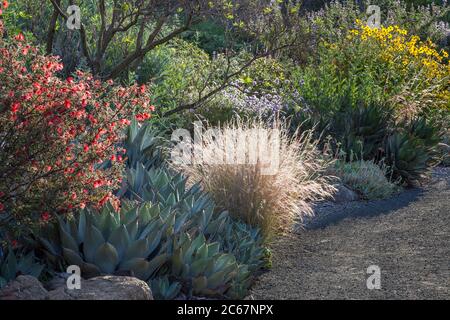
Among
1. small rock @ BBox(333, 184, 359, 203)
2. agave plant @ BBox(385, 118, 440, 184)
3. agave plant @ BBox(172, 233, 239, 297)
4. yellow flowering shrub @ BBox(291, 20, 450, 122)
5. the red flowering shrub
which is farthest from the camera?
yellow flowering shrub @ BBox(291, 20, 450, 122)

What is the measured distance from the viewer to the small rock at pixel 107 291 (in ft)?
14.1

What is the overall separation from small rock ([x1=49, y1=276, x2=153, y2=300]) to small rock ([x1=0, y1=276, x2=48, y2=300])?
63 millimetres

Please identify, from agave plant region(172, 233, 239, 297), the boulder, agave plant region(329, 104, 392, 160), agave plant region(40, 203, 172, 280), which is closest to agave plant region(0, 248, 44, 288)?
agave plant region(40, 203, 172, 280)

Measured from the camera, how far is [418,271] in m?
6.05

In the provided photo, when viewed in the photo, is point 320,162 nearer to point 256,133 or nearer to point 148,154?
point 256,133

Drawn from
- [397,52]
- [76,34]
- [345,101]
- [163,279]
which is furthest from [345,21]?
[163,279]

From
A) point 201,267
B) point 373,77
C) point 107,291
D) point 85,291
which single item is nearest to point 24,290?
point 85,291

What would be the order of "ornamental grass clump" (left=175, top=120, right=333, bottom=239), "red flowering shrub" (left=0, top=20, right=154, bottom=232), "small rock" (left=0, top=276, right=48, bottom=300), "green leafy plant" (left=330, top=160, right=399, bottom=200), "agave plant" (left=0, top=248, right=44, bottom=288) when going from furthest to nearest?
"green leafy plant" (left=330, top=160, right=399, bottom=200) < "ornamental grass clump" (left=175, top=120, right=333, bottom=239) < "agave plant" (left=0, top=248, right=44, bottom=288) < "red flowering shrub" (left=0, top=20, right=154, bottom=232) < "small rock" (left=0, top=276, right=48, bottom=300)

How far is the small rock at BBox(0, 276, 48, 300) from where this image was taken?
4.27 m

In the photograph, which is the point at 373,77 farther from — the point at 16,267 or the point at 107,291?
the point at 107,291

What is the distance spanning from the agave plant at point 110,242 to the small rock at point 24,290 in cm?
58

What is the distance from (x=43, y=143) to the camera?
484 centimetres

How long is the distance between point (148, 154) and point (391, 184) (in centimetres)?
332

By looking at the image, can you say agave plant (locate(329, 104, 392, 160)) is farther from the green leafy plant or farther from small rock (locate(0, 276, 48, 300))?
small rock (locate(0, 276, 48, 300))
